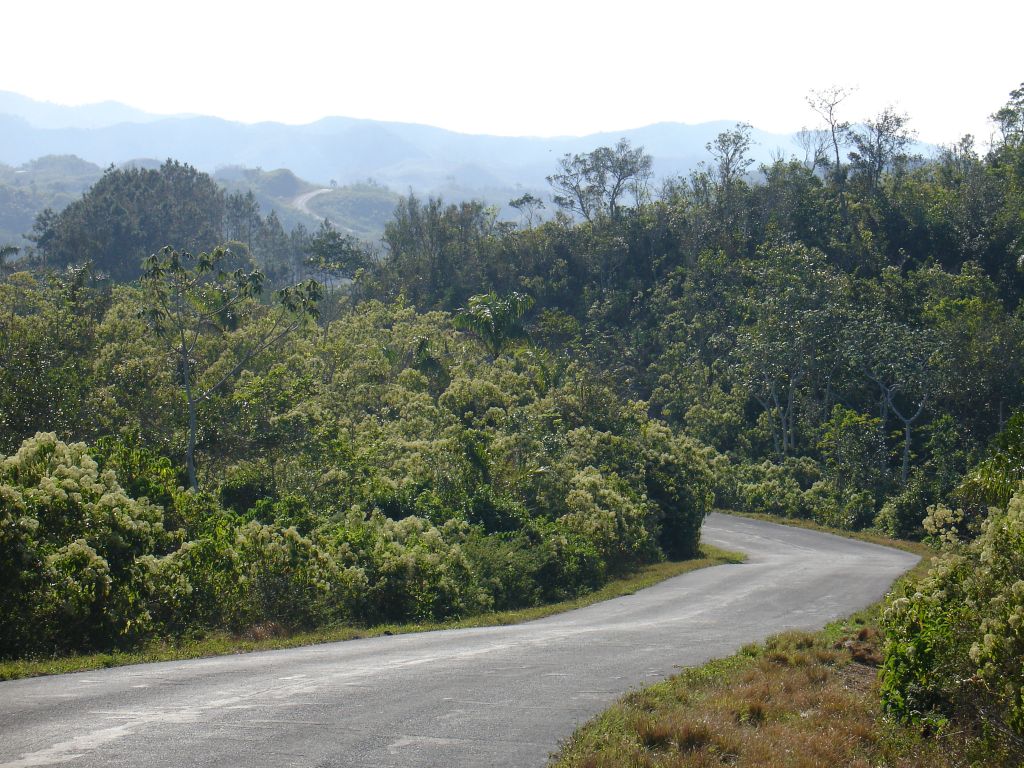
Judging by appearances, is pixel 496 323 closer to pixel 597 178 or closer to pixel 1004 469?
pixel 597 178

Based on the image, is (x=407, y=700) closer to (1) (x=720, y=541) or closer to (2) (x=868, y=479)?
(1) (x=720, y=541)

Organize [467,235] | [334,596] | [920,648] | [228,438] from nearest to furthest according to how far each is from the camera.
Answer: [920,648]
[334,596]
[228,438]
[467,235]

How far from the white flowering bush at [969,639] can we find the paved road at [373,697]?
12.0 ft

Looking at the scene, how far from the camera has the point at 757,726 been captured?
35.3 feet

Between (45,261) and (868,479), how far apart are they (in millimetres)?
73774

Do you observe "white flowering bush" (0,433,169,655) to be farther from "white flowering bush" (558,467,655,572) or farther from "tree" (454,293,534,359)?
"tree" (454,293,534,359)

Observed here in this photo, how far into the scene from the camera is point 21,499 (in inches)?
597

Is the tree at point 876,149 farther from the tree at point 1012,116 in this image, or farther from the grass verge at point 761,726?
the grass verge at point 761,726

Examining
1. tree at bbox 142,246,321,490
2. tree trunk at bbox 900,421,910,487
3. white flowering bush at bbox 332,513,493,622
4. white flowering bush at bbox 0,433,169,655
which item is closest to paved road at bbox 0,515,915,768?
white flowering bush at bbox 0,433,169,655

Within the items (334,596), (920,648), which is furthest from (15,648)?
(920,648)

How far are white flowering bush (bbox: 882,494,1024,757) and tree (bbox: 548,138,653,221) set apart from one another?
7385 centimetres

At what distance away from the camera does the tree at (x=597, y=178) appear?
273 ft

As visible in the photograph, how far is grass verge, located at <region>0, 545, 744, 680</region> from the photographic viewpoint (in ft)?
45.8

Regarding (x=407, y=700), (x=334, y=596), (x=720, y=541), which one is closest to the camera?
(x=407, y=700)
